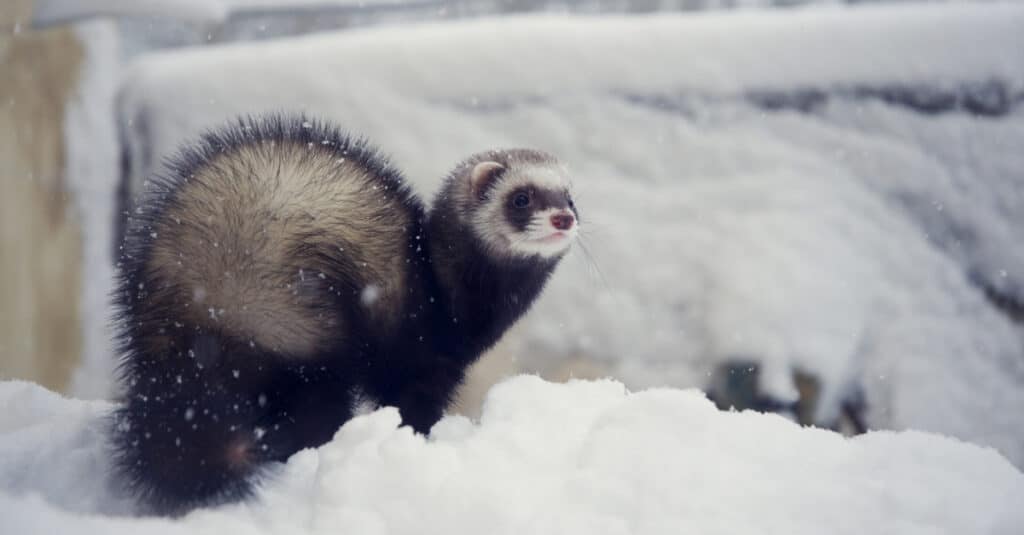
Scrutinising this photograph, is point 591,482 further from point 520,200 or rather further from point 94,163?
point 94,163

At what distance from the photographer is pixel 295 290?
1.16m

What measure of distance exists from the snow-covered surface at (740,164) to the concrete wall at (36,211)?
0.22m

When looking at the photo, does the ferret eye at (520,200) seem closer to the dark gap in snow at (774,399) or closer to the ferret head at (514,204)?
the ferret head at (514,204)

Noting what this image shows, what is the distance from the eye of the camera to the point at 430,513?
0.87 meters

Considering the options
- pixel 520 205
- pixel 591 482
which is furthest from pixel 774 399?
pixel 591 482

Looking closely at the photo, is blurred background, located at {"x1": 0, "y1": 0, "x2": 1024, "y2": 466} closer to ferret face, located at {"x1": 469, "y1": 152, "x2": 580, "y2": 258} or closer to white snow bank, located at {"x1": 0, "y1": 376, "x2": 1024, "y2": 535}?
ferret face, located at {"x1": 469, "y1": 152, "x2": 580, "y2": 258}

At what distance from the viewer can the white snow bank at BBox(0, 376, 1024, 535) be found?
2.79 ft

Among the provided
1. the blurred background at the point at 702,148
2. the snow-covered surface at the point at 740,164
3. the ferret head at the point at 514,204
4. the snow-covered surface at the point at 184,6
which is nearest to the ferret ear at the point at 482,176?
the ferret head at the point at 514,204

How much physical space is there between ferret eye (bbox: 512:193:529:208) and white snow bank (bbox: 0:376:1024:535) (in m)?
0.44

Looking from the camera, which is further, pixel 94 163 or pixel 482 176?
pixel 94 163

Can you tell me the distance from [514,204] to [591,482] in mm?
622

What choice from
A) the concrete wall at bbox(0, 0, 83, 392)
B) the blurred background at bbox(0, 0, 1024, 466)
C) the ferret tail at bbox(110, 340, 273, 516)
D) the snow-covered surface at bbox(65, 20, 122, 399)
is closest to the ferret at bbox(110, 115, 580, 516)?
the ferret tail at bbox(110, 340, 273, 516)

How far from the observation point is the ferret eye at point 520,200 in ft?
4.61

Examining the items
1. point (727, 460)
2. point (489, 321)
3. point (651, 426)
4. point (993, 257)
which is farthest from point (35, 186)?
point (993, 257)
